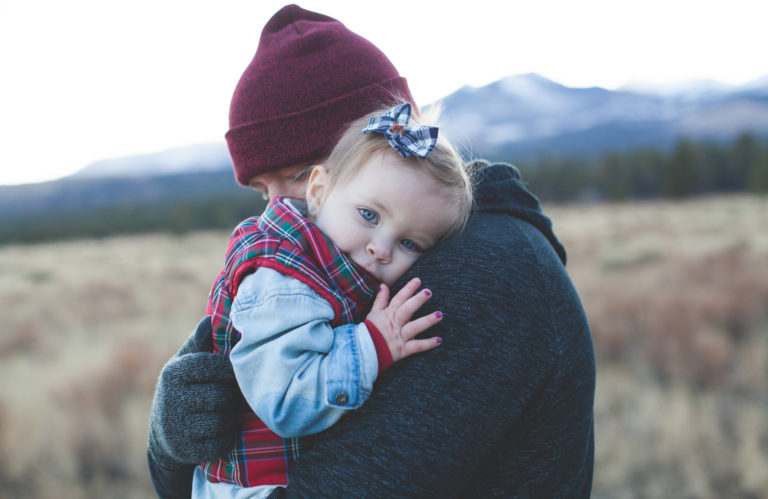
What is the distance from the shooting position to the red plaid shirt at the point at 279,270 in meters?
1.27

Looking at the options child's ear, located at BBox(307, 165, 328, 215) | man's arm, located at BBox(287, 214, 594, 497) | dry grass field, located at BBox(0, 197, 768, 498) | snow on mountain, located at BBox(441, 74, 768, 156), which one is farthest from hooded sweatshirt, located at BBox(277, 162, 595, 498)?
snow on mountain, located at BBox(441, 74, 768, 156)

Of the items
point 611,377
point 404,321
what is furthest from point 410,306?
point 611,377

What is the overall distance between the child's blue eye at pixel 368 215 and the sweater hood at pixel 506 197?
32cm

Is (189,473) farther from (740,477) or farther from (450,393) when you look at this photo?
(740,477)

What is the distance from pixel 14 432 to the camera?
4.41 meters

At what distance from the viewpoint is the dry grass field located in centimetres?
395

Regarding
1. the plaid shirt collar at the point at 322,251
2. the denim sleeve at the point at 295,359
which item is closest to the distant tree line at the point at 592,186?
the plaid shirt collar at the point at 322,251

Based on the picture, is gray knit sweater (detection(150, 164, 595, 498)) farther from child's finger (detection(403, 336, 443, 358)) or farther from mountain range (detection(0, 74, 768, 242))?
mountain range (detection(0, 74, 768, 242))

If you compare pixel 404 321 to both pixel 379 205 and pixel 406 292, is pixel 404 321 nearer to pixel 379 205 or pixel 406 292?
pixel 406 292

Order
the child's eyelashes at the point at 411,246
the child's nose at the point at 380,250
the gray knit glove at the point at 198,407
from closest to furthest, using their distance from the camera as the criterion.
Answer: the gray knit glove at the point at 198,407 → the child's nose at the point at 380,250 → the child's eyelashes at the point at 411,246

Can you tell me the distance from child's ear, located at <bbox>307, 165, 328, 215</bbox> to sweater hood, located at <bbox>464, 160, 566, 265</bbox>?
19.2 inches

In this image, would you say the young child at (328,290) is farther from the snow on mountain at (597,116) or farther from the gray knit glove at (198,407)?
the snow on mountain at (597,116)

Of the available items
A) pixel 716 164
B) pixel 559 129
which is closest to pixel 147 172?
pixel 716 164

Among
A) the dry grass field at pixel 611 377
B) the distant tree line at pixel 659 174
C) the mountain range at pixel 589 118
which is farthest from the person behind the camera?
the mountain range at pixel 589 118
